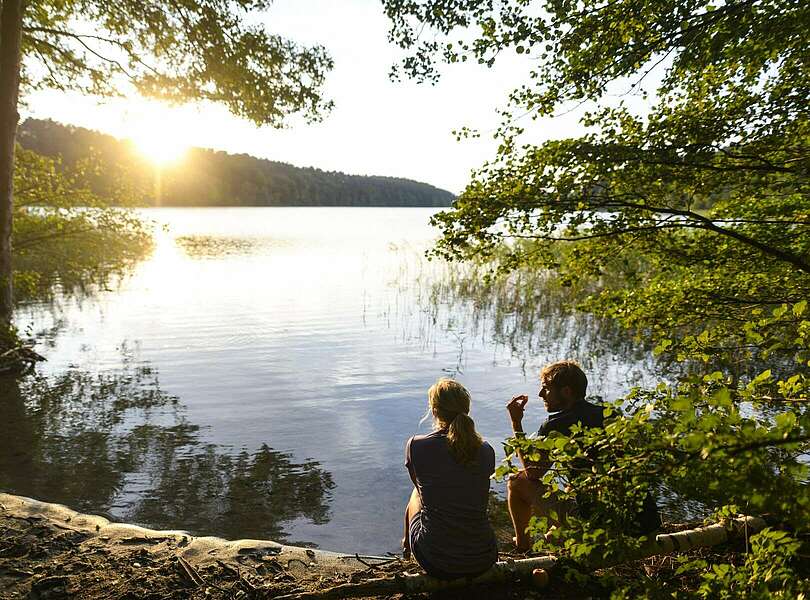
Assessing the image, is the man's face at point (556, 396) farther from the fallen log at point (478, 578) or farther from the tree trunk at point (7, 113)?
the tree trunk at point (7, 113)

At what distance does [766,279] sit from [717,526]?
2540 mm

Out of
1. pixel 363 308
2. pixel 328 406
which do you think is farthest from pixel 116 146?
pixel 328 406

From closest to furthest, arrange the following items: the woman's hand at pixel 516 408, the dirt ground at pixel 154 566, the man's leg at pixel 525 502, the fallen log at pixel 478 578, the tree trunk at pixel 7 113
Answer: the fallen log at pixel 478 578
the dirt ground at pixel 154 566
the woman's hand at pixel 516 408
the man's leg at pixel 525 502
the tree trunk at pixel 7 113

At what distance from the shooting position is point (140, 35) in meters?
11.4

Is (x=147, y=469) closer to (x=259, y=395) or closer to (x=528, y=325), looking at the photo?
(x=259, y=395)

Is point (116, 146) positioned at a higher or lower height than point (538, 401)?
higher

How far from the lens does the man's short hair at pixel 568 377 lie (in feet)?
14.2

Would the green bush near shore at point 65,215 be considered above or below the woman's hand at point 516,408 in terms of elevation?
above

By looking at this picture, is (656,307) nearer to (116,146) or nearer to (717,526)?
(717,526)

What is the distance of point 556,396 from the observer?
438 centimetres

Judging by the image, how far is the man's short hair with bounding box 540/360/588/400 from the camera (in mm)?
4328

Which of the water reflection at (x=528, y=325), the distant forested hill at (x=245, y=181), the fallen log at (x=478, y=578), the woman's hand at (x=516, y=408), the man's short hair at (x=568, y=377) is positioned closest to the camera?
the fallen log at (x=478, y=578)

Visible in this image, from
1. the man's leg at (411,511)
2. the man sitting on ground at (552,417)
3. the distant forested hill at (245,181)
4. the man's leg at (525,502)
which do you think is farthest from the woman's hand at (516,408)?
the distant forested hill at (245,181)

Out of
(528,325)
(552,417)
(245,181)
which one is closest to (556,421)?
(552,417)
